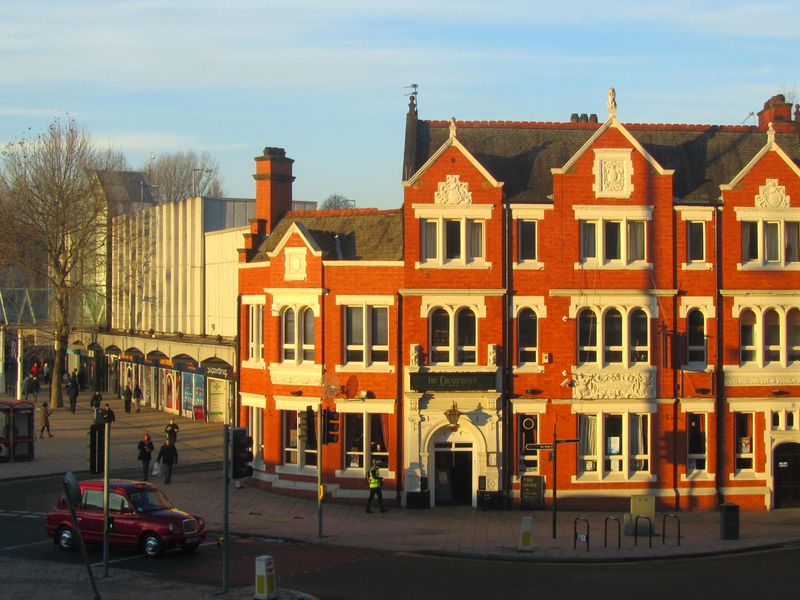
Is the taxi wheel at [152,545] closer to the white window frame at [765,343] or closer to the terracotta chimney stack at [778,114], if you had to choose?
the white window frame at [765,343]

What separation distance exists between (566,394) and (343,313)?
25.6ft

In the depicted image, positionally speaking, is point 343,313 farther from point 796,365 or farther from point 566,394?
point 796,365

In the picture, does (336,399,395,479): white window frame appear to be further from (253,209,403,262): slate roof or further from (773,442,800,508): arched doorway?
(773,442,800,508): arched doorway

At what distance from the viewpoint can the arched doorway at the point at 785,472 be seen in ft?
114

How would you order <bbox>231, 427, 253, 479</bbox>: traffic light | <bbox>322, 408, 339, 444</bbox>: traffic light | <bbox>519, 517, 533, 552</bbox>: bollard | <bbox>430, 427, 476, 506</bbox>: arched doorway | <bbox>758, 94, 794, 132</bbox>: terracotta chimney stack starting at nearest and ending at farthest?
<bbox>231, 427, 253, 479</bbox>: traffic light, <bbox>519, 517, 533, 552</bbox>: bollard, <bbox>322, 408, 339, 444</bbox>: traffic light, <bbox>430, 427, 476, 506</bbox>: arched doorway, <bbox>758, 94, 794, 132</bbox>: terracotta chimney stack

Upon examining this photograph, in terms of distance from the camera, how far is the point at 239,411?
39.4 metres

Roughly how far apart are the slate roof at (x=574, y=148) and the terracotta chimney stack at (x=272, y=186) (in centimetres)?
664

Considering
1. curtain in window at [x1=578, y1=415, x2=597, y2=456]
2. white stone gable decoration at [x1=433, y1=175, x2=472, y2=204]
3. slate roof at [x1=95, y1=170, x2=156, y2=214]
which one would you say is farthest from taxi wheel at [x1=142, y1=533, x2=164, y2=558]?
slate roof at [x1=95, y1=170, x2=156, y2=214]

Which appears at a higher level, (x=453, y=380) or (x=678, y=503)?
(x=453, y=380)

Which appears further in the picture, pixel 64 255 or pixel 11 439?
pixel 64 255

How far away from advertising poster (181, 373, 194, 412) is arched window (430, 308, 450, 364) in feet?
83.1

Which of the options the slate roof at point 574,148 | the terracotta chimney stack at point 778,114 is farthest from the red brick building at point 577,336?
the terracotta chimney stack at point 778,114

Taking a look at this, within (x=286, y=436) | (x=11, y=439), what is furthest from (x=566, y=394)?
(x=11, y=439)

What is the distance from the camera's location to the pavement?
23.3m
